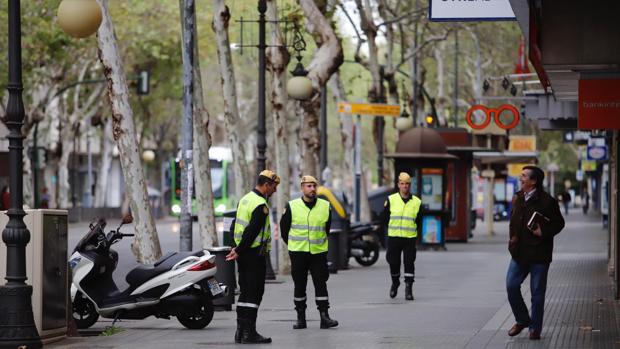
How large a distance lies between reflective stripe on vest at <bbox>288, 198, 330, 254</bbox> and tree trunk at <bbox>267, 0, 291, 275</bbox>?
11039mm

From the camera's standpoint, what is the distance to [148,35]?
5469cm

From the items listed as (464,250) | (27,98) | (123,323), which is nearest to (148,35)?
(27,98)

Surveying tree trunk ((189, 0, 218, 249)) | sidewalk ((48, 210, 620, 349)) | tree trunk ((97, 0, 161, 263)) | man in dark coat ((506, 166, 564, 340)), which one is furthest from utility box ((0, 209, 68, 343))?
tree trunk ((189, 0, 218, 249))

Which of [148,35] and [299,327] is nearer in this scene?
[299,327]

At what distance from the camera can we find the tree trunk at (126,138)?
24625mm

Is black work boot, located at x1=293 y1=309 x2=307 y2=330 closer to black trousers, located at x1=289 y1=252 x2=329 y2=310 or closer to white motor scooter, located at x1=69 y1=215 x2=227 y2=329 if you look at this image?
black trousers, located at x1=289 y1=252 x2=329 y2=310

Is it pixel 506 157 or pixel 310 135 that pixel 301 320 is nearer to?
pixel 310 135

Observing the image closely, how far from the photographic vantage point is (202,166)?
83.5 feet

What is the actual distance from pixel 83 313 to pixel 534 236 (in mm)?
5014

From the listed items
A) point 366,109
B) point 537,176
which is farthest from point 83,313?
point 366,109

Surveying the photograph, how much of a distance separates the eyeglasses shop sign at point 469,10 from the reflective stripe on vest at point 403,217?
549 cm

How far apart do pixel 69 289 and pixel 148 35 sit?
40340 millimetres

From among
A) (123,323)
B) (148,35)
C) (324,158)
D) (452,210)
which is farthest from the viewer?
(148,35)

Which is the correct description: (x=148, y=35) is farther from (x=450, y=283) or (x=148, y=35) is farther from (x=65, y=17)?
(x=65, y=17)
